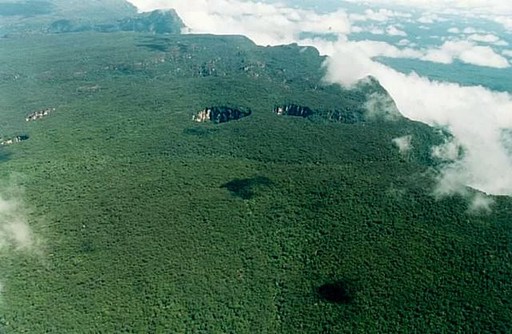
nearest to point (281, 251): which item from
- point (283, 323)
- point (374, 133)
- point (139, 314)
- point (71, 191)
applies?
point (283, 323)

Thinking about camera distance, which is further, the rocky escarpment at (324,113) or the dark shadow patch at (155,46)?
the dark shadow patch at (155,46)

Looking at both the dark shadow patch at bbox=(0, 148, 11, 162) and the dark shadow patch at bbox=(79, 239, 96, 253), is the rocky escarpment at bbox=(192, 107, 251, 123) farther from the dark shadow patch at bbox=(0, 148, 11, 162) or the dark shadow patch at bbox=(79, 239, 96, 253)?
the dark shadow patch at bbox=(79, 239, 96, 253)

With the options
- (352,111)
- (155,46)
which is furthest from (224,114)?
(155,46)

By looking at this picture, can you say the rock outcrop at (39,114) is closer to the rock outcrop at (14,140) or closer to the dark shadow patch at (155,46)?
the rock outcrop at (14,140)

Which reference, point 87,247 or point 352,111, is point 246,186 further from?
point 352,111

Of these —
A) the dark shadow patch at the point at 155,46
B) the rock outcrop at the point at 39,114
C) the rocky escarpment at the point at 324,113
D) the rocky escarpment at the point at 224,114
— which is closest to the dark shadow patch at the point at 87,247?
the rock outcrop at the point at 39,114

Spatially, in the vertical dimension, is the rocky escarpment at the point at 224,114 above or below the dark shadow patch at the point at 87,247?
above
